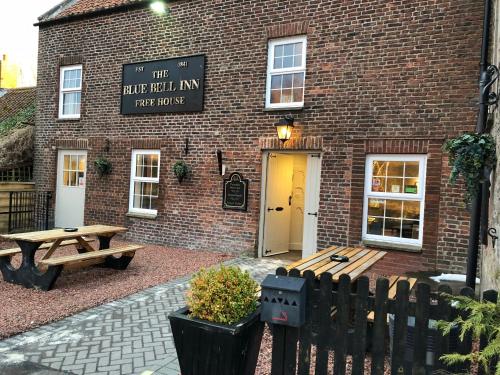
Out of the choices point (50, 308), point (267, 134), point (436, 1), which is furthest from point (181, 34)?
point (50, 308)

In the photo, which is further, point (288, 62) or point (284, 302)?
point (288, 62)

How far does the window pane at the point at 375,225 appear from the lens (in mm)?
7773

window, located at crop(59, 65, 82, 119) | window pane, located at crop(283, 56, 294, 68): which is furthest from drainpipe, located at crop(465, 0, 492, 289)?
window, located at crop(59, 65, 82, 119)

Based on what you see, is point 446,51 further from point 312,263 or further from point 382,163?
point 312,263

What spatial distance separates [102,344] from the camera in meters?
4.26

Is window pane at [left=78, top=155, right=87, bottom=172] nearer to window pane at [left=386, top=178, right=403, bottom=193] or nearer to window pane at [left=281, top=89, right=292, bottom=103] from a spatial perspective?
window pane at [left=281, top=89, right=292, bottom=103]

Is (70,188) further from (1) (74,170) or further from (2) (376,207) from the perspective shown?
(2) (376,207)

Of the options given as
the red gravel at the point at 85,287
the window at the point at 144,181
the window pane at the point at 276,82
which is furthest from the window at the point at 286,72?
the red gravel at the point at 85,287

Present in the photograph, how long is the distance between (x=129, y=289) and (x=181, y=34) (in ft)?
21.5

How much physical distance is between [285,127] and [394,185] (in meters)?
2.39

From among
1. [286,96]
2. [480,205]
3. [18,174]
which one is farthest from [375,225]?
[18,174]

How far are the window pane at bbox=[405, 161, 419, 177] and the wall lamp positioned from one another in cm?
237

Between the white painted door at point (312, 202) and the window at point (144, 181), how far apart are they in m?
3.99

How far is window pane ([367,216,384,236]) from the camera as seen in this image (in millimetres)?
7773
